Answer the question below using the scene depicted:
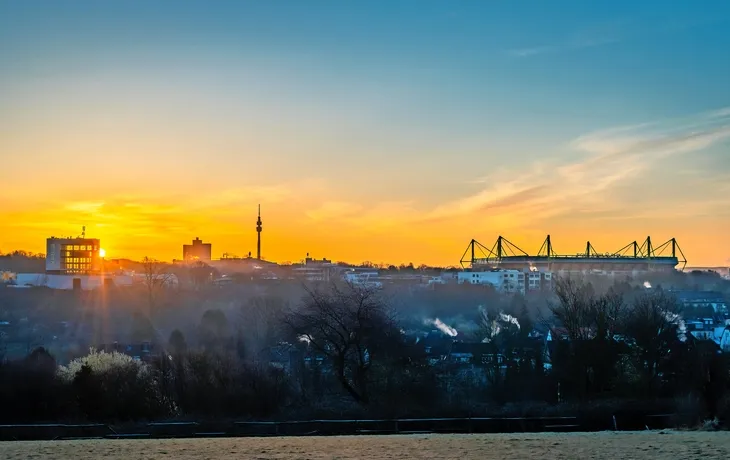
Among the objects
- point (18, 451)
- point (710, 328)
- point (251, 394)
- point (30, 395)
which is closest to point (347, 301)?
point (251, 394)

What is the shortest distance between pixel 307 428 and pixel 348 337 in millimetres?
5617

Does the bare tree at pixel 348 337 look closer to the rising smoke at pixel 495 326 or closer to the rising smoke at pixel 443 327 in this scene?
the rising smoke at pixel 495 326

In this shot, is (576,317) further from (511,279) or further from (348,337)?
(511,279)

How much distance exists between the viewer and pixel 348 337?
92.6 ft

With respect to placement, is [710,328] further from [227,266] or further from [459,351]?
[227,266]

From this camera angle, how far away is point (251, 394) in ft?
92.2

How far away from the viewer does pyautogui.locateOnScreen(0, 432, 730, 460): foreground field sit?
16.0 meters

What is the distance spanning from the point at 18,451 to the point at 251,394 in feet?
37.1

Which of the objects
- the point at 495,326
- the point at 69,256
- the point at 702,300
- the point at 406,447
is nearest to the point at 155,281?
the point at 69,256

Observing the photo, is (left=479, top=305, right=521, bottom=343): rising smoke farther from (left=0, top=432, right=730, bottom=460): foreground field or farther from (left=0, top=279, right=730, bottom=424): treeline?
(left=0, top=432, right=730, bottom=460): foreground field

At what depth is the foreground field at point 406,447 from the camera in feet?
52.4

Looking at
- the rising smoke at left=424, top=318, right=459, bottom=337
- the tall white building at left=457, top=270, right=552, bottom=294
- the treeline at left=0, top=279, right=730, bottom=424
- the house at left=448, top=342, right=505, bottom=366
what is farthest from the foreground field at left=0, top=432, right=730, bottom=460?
the tall white building at left=457, top=270, right=552, bottom=294

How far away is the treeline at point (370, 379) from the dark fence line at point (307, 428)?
155cm

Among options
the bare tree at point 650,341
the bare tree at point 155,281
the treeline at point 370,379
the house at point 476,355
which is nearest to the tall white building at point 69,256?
the bare tree at point 155,281
